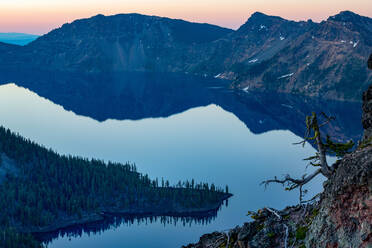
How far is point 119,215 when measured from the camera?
184000 millimetres

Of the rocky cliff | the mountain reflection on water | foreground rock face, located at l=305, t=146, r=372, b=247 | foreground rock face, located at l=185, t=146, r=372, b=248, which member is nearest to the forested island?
the mountain reflection on water

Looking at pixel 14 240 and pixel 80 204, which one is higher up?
pixel 14 240

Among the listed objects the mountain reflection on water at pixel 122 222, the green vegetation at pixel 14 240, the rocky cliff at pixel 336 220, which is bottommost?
the mountain reflection on water at pixel 122 222

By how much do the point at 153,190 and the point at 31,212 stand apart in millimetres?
55500

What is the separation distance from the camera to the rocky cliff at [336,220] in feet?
55.7

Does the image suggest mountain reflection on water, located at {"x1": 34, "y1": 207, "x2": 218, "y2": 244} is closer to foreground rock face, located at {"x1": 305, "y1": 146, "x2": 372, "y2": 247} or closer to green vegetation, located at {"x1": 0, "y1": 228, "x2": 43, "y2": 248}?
green vegetation, located at {"x1": 0, "y1": 228, "x2": 43, "y2": 248}

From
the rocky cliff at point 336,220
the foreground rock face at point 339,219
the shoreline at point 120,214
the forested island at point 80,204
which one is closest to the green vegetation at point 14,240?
the forested island at point 80,204

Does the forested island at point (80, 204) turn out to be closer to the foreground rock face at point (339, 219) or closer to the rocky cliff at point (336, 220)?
the rocky cliff at point (336, 220)

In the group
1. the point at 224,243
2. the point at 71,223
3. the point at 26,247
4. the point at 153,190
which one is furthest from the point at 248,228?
the point at 153,190

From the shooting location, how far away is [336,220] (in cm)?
1827

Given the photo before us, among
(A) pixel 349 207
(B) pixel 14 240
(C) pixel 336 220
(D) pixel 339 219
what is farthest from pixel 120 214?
(A) pixel 349 207

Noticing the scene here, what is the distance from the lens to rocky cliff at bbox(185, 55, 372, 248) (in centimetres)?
1697

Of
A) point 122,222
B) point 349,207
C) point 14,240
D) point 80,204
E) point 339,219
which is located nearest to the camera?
point 349,207

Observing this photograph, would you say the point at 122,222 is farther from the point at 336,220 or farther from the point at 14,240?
the point at 336,220
